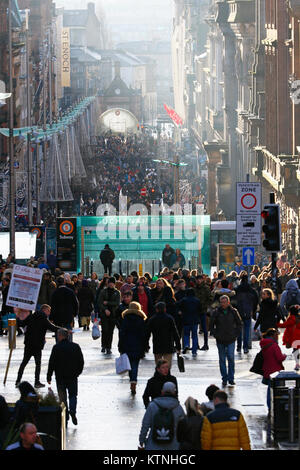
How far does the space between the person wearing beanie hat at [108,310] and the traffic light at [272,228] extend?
109 inches

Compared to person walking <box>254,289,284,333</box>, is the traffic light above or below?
above

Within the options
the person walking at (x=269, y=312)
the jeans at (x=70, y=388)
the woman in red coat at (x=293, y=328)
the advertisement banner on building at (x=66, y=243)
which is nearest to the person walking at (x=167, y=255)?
the advertisement banner on building at (x=66, y=243)

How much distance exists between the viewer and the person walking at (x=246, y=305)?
79.0ft

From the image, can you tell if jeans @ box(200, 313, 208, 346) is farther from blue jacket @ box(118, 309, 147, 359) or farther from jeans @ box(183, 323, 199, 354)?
blue jacket @ box(118, 309, 147, 359)

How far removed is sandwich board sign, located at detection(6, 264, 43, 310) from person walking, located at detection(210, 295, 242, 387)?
2.66 metres

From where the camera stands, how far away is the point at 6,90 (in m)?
76.2

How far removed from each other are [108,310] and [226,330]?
4.15 m

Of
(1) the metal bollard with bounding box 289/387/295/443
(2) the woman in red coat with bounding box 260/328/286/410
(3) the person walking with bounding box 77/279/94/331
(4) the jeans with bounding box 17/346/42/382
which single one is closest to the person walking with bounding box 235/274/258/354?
(3) the person walking with bounding box 77/279/94/331

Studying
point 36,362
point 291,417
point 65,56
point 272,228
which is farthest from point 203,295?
point 65,56

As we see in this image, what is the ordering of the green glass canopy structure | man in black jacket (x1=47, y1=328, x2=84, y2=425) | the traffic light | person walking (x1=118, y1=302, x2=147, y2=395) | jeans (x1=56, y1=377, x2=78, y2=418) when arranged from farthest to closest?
the green glass canopy structure → the traffic light → person walking (x1=118, y1=302, x2=147, y2=395) → jeans (x1=56, y1=377, x2=78, y2=418) → man in black jacket (x1=47, y1=328, x2=84, y2=425)

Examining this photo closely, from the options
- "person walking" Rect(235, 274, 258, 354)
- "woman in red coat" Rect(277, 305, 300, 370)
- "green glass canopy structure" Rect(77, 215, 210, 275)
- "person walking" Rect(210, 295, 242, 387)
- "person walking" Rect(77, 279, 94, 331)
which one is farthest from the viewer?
"green glass canopy structure" Rect(77, 215, 210, 275)

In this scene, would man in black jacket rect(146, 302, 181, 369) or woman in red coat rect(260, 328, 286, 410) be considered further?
man in black jacket rect(146, 302, 181, 369)

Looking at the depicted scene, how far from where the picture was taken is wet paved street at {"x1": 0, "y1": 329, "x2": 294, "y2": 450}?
16.2m

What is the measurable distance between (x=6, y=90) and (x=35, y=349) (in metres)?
57.5
